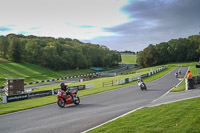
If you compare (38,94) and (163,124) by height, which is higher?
(163,124)

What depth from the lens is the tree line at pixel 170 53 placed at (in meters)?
123

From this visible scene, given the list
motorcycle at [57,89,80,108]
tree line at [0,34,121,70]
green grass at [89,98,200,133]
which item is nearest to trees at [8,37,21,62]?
tree line at [0,34,121,70]

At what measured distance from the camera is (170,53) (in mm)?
129250

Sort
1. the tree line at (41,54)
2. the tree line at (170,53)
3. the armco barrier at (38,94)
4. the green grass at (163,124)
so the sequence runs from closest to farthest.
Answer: the green grass at (163,124) < the armco barrier at (38,94) < the tree line at (41,54) < the tree line at (170,53)

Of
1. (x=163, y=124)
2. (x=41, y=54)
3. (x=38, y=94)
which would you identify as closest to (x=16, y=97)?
(x=38, y=94)

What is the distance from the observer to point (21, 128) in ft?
33.1

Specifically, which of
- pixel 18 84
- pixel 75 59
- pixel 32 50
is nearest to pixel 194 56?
pixel 75 59

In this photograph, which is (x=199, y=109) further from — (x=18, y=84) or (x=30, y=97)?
(x=18, y=84)

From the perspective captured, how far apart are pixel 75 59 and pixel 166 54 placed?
6365 cm

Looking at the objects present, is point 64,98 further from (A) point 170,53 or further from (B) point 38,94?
(A) point 170,53

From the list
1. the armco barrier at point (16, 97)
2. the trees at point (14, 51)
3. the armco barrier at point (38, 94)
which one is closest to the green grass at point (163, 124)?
the armco barrier at point (16, 97)

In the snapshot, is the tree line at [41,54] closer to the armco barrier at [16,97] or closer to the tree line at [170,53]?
the tree line at [170,53]

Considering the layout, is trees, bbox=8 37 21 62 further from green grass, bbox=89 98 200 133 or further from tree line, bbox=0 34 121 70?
green grass, bbox=89 98 200 133

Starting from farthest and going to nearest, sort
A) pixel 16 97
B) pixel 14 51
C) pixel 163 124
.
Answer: pixel 14 51 < pixel 16 97 < pixel 163 124
